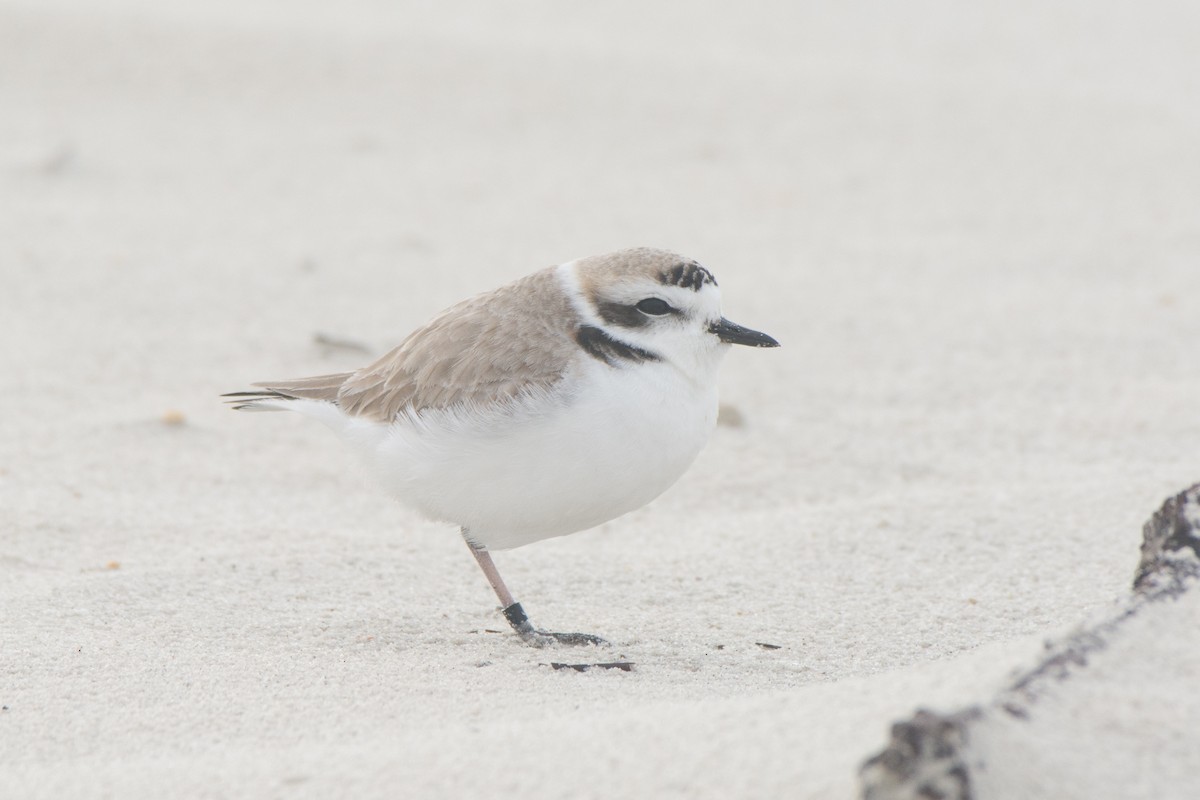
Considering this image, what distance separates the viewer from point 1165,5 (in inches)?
517

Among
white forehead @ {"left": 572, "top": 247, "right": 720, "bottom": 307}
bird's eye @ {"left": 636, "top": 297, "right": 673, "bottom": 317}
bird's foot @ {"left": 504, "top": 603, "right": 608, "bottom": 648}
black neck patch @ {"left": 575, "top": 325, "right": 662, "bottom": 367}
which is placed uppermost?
white forehead @ {"left": 572, "top": 247, "right": 720, "bottom": 307}

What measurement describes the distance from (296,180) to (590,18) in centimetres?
437

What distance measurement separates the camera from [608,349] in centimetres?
404

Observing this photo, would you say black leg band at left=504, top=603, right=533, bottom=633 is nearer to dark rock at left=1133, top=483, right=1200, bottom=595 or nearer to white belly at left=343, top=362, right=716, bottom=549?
white belly at left=343, top=362, right=716, bottom=549

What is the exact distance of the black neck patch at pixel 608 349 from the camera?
158 inches

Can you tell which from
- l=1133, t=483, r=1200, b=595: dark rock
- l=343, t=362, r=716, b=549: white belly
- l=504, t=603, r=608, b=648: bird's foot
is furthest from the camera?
l=504, t=603, r=608, b=648: bird's foot

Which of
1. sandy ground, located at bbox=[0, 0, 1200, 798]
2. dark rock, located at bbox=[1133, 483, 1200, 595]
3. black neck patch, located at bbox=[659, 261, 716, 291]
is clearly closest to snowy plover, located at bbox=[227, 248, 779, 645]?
black neck patch, located at bbox=[659, 261, 716, 291]

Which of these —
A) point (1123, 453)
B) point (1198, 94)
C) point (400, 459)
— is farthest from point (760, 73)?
point (400, 459)

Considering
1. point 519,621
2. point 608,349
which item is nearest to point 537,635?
point 519,621

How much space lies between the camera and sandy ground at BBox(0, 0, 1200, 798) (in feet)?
10.8

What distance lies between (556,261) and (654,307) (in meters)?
4.26

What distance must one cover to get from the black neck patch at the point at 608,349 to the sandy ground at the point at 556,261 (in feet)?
2.75

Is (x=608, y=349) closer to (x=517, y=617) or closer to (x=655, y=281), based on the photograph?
(x=655, y=281)

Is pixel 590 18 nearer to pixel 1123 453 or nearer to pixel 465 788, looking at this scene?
pixel 1123 453
